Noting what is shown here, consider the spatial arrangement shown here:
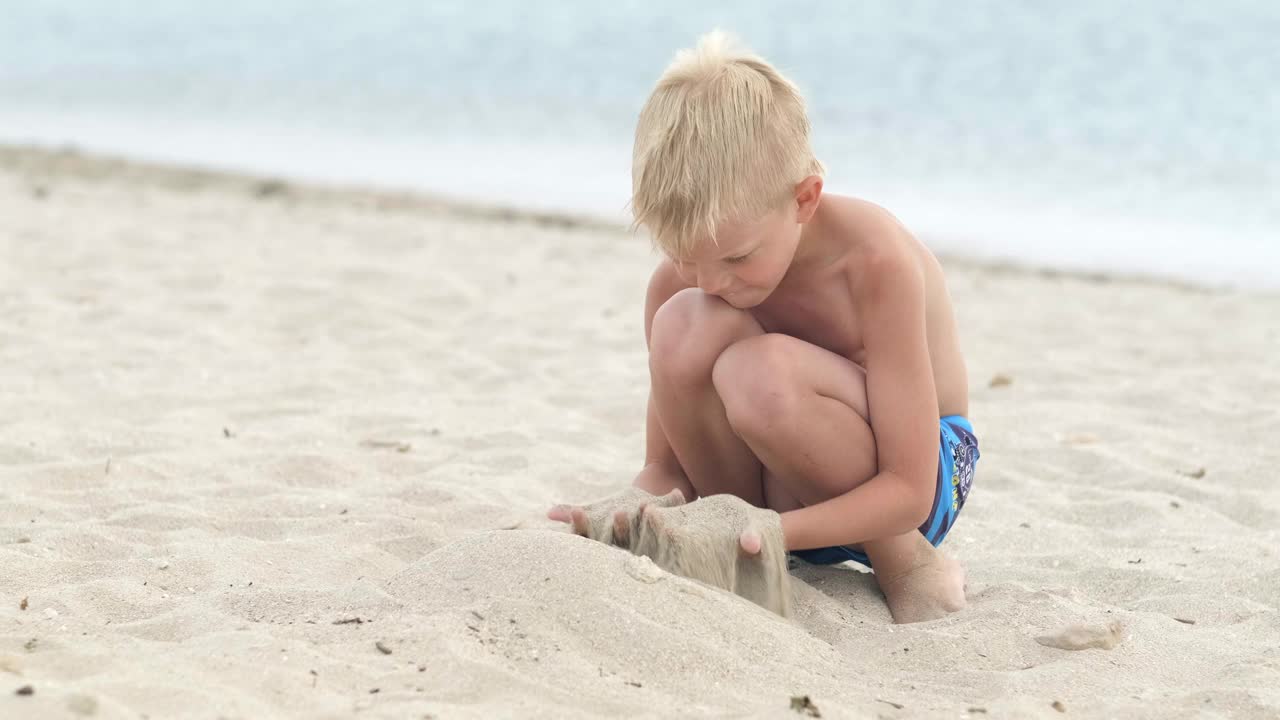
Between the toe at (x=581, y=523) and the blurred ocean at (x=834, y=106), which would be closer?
the toe at (x=581, y=523)

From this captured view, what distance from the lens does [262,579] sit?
94.7 inches

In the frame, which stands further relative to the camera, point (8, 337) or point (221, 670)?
point (8, 337)

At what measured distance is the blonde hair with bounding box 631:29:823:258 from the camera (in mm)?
2119

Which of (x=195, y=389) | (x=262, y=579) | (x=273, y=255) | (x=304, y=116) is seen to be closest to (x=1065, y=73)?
(x=304, y=116)

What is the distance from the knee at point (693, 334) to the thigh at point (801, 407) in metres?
0.05

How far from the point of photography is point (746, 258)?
2225 millimetres

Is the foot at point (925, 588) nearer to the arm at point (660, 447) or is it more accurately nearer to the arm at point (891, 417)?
the arm at point (891, 417)

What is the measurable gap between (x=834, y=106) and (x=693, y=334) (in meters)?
10.2

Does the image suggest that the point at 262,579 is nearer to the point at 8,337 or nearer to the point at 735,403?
the point at 735,403

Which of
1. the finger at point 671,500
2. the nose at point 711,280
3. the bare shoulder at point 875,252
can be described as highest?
the bare shoulder at point 875,252

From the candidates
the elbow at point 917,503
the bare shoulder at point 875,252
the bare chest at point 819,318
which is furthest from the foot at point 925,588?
the bare shoulder at point 875,252

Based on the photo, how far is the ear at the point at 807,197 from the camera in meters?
2.22

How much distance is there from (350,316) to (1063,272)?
12.3 feet

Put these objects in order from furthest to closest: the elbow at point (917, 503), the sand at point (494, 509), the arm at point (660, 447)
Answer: the arm at point (660, 447), the elbow at point (917, 503), the sand at point (494, 509)
